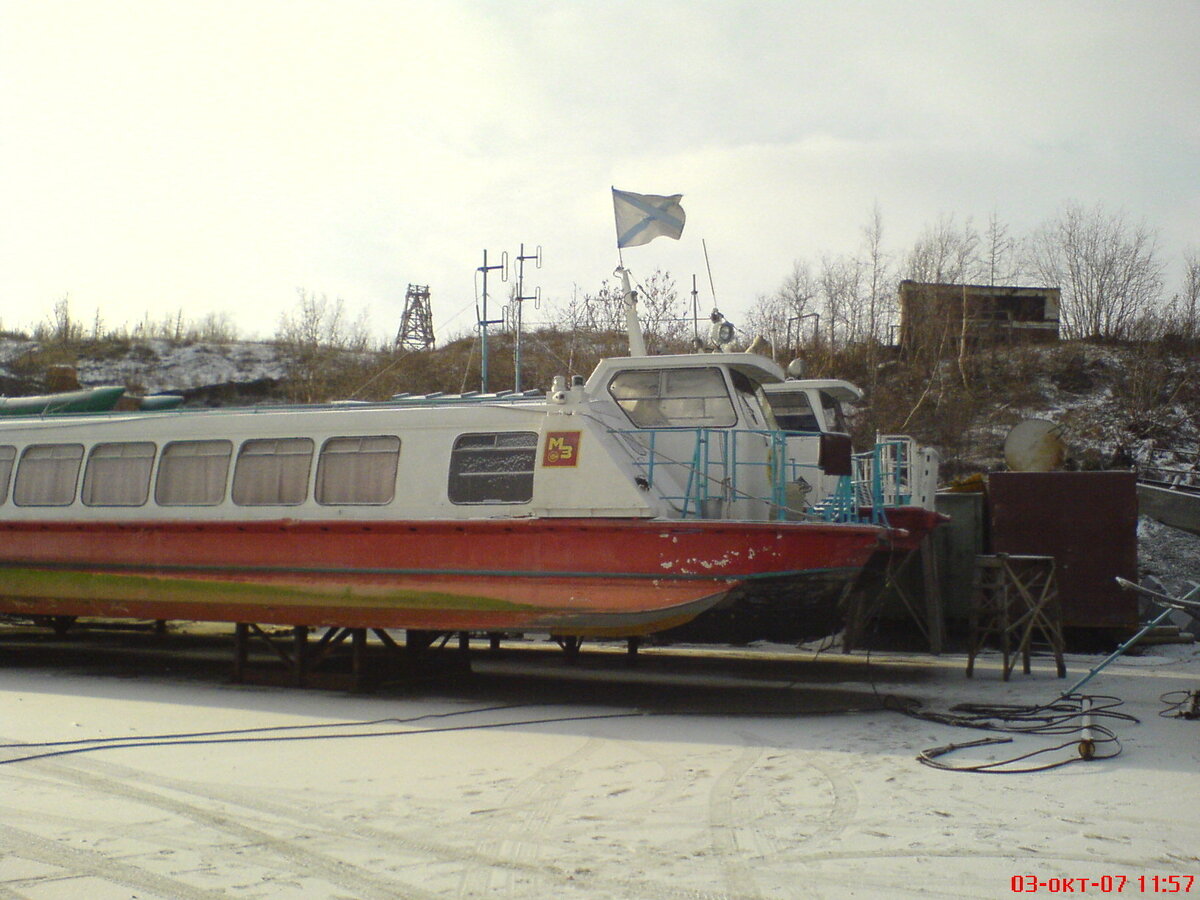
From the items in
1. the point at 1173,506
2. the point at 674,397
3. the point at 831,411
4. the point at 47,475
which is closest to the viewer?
the point at 1173,506

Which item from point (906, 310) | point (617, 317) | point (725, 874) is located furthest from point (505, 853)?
point (906, 310)

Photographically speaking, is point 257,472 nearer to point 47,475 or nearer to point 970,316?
point 47,475

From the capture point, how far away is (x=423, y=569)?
962cm

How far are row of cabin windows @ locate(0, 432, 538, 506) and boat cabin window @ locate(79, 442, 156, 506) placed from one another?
0.01 meters

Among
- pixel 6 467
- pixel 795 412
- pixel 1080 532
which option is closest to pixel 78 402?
pixel 6 467

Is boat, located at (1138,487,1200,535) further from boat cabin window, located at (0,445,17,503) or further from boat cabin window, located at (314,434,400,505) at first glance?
boat cabin window, located at (0,445,17,503)

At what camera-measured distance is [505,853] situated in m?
5.02

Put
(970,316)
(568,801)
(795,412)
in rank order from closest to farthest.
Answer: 1. (568,801)
2. (795,412)
3. (970,316)

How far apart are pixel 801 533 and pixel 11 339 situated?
118 feet

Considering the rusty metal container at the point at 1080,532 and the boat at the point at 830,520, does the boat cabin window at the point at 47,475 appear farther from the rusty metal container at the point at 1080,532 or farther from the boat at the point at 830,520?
the rusty metal container at the point at 1080,532

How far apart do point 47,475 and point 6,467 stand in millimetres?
720

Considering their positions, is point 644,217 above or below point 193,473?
above

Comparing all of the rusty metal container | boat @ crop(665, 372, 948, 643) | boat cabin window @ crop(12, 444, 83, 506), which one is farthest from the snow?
the rusty metal container

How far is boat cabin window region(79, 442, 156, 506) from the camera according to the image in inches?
455
